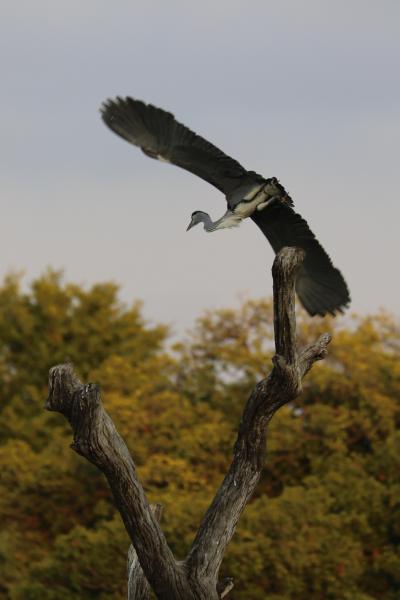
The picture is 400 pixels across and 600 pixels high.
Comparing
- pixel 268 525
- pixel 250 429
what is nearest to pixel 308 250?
pixel 250 429

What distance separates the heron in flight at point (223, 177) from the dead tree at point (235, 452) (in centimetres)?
29

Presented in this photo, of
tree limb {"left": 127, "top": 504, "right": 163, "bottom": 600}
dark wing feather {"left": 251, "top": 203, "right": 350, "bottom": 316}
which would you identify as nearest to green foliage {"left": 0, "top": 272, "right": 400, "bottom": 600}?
tree limb {"left": 127, "top": 504, "right": 163, "bottom": 600}

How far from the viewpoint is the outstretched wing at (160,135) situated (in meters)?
6.91

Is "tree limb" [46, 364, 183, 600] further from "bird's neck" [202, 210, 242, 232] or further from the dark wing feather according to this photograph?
the dark wing feather

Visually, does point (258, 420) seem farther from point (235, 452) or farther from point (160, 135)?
point (160, 135)

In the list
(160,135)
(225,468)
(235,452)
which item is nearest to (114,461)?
(235,452)

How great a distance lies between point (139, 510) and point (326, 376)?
1066 cm

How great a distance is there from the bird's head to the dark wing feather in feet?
1.01

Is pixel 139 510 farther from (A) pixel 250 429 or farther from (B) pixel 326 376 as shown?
(B) pixel 326 376

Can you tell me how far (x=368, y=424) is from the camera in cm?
1672

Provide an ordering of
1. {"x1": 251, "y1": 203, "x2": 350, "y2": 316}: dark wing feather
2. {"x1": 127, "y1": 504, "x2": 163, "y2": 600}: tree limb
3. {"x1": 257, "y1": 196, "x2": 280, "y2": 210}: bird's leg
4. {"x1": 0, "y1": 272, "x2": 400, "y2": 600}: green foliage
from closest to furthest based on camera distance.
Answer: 1. {"x1": 257, "y1": 196, "x2": 280, "y2": 210}: bird's leg
2. {"x1": 251, "y1": 203, "x2": 350, "y2": 316}: dark wing feather
3. {"x1": 127, "y1": 504, "x2": 163, "y2": 600}: tree limb
4. {"x1": 0, "y1": 272, "x2": 400, "y2": 600}: green foliage

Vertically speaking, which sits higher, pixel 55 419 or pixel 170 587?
pixel 55 419

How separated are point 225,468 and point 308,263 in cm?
1009

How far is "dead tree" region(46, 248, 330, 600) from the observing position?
6406 millimetres
